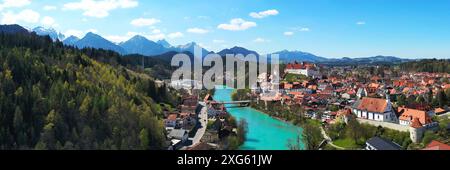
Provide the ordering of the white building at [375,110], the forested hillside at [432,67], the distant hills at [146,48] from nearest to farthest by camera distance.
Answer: the white building at [375,110], the forested hillside at [432,67], the distant hills at [146,48]

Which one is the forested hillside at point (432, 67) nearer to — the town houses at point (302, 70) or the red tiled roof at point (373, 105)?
the town houses at point (302, 70)

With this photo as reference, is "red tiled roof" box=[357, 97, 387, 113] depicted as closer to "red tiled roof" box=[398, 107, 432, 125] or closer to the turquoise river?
"red tiled roof" box=[398, 107, 432, 125]

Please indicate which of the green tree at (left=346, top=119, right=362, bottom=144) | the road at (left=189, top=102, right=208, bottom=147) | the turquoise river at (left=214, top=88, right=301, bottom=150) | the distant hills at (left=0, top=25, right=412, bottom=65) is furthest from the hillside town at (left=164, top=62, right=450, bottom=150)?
the distant hills at (left=0, top=25, right=412, bottom=65)

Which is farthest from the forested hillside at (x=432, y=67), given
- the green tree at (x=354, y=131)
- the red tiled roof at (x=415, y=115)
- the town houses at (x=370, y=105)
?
the green tree at (x=354, y=131)

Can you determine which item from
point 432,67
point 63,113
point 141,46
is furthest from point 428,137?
point 141,46

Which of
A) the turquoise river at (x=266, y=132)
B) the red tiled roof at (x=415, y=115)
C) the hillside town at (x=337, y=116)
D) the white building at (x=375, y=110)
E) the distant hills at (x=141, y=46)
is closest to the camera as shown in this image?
the hillside town at (x=337, y=116)
